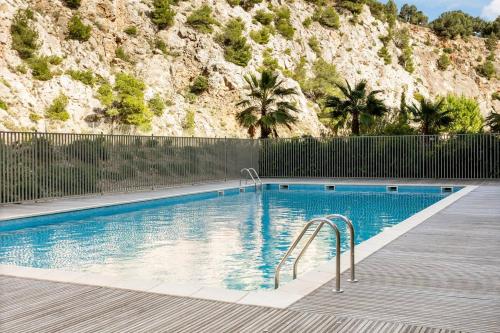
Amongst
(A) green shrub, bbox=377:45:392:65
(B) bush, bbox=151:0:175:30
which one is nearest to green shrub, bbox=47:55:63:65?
(B) bush, bbox=151:0:175:30

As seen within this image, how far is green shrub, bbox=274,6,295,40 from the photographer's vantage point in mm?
51531

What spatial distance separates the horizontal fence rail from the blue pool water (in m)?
1.95

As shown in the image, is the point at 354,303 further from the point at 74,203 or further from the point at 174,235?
the point at 74,203

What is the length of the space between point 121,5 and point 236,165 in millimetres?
25897

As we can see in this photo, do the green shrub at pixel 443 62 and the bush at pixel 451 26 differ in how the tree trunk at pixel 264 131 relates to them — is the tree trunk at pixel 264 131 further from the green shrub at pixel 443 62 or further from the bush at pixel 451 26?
the bush at pixel 451 26

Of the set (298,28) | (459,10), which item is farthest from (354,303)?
(459,10)

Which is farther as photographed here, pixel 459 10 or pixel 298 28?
pixel 459 10

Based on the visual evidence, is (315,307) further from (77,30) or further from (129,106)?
(77,30)

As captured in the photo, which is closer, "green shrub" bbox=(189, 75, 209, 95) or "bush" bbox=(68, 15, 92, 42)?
"bush" bbox=(68, 15, 92, 42)

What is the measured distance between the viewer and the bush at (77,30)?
37312mm

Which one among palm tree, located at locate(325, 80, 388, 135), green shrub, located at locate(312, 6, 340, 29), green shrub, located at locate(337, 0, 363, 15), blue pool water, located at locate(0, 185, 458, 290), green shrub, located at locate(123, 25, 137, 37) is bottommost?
blue pool water, located at locate(0, 185, 458, 290)

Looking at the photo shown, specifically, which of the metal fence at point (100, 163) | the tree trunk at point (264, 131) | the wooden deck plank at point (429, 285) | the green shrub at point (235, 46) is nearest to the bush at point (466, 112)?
the green shrub at point (235, 46)

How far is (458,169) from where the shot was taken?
2036 centimetres

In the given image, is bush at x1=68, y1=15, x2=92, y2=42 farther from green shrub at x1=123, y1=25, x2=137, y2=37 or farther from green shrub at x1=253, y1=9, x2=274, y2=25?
green shrub at x1=253, y1=9, x2=274, y2=25
